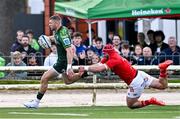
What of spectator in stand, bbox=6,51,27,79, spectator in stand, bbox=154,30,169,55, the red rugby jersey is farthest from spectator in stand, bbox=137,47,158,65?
the red rugby jersey

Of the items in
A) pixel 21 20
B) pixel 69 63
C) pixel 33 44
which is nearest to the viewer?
pixel 69 63

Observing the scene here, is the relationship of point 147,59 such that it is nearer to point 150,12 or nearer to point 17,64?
point 150,12

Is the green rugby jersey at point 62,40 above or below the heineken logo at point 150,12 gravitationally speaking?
below

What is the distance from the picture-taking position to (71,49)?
18156mm

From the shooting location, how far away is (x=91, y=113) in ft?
56.6

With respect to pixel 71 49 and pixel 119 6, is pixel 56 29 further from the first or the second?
pixel 119 6

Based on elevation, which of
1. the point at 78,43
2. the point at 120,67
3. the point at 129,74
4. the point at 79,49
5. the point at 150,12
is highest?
the point at 150,12

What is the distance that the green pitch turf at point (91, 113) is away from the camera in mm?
16297

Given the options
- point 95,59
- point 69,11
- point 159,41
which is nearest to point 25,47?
point 69,11

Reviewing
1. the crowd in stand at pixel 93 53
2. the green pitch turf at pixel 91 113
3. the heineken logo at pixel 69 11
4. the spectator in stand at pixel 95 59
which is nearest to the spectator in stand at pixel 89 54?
the crowd in stand at pixel 93 53

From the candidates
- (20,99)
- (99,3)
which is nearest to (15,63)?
(20,99)

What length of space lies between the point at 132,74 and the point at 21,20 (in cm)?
1447

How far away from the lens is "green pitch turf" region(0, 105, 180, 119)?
1630 cm

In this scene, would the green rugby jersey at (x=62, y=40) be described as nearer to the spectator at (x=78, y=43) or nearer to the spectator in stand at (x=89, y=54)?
the spectator in stand at (x=89, y=54)
